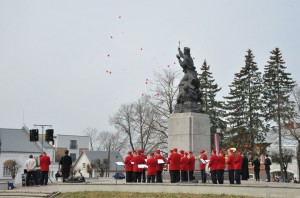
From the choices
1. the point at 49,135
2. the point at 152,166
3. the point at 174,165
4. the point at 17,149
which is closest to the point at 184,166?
the point at 174,165

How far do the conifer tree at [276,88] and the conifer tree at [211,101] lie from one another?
214 inches

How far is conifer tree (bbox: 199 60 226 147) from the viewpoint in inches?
→ 1977

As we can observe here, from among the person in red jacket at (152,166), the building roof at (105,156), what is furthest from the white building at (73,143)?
the person in red jacket at (152,166)

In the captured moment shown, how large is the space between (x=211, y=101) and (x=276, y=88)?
7.51 m

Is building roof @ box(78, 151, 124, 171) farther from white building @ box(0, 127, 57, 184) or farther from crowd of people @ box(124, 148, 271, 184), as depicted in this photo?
crowd of people @ box(124, 148, 271, 184)

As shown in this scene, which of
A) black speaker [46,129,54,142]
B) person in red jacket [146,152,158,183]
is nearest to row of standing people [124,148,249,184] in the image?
person in red jacket [146,152,158,183]

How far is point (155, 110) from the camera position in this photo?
4909cm

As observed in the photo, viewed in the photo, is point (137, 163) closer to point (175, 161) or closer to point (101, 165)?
point (175, 161)

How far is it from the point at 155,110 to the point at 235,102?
9.14 m

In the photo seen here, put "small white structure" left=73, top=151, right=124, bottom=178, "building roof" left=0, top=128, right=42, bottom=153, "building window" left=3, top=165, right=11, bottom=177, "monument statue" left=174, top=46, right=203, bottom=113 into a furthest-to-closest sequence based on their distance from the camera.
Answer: "small white structure" left=73, top=151, right=124, bottom=178
"building roof" left=0, top=128, right=42, bottom=153
"building window" left=3, top=165, right=11, bottom=177
"monument statue" left=174, top=46, right=203, bottom=113

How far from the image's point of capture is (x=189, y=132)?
79.3ft

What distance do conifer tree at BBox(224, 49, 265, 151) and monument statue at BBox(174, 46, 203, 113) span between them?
77.6 ft

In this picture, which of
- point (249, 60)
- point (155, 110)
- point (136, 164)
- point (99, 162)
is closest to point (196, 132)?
point (136, 164)

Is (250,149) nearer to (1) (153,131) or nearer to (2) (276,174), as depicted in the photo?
(1) (153,131)
